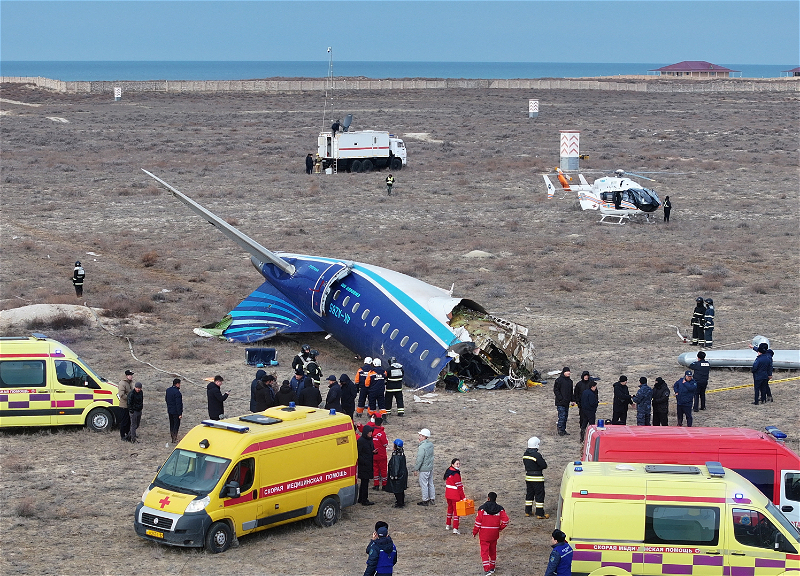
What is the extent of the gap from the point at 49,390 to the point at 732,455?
12.9 metres

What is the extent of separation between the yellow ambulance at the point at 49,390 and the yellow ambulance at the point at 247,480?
553cm

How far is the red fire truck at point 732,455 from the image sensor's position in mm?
15750

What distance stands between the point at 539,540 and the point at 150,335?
626 inches

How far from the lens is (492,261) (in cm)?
3950

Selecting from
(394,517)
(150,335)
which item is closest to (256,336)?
(150,335)

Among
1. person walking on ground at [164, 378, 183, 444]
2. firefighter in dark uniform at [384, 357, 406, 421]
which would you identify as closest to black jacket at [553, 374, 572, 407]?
firefighter in dark uniform at [384, 357, 406, 421]

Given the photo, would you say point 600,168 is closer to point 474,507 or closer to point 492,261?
point 492,261

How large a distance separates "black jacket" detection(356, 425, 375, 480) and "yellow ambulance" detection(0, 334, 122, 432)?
6130mm

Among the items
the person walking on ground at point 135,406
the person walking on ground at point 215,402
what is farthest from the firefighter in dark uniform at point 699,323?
the person walking on ground at point 135,406

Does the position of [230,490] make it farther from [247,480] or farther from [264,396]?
[264,396]

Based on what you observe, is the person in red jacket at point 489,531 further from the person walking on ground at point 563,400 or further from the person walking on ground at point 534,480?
the person walking on ground at point 563,400

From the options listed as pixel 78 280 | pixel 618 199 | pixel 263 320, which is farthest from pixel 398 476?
pixel 618 199

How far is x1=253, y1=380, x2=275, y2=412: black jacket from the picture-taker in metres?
20.2

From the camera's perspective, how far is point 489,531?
14.3m
